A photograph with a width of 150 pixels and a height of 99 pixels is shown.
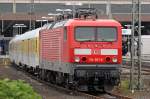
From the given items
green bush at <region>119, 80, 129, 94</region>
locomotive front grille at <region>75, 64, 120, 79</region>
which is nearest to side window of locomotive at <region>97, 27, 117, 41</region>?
locomotive front grille at <region>75, 64, 120, 79</region>

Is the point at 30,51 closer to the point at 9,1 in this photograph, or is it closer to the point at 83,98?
the point at 83,98

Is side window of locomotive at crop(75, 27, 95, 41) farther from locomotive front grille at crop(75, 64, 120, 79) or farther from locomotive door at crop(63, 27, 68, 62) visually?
locomotive front grille at crop(75, 64, 120, 79)

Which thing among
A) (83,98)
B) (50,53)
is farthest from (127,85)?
(83,98)

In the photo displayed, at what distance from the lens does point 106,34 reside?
2286 centimetres

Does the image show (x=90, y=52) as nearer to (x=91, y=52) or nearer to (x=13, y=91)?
(x=91, y=52)

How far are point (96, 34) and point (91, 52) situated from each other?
884mm

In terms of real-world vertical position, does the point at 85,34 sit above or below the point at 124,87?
above

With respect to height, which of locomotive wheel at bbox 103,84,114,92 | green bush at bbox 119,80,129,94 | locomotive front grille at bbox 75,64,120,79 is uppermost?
locomotive front grille at bbox 75,64,120,79

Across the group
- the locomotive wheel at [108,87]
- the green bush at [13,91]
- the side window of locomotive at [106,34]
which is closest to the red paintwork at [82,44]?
the side window of locomotive at [106,34]

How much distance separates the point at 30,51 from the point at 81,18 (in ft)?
53.5

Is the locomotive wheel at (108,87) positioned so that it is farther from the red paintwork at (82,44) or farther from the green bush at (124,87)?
the green bush at (124,87)

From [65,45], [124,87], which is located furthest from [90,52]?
[124,87]

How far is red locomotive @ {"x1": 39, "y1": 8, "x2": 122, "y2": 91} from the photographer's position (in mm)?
22203

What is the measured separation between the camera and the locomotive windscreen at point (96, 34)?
74.4ft
